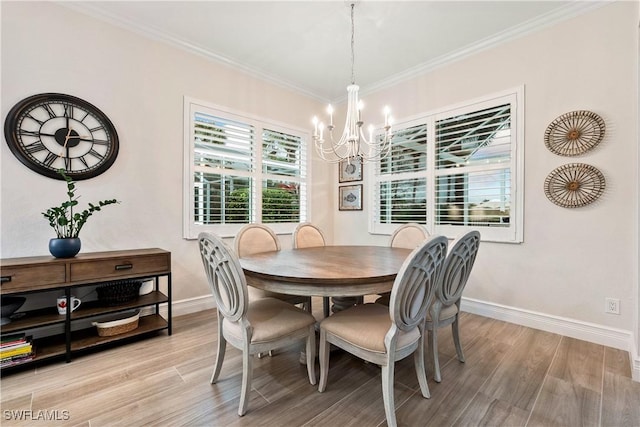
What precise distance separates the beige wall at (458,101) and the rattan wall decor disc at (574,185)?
6 cm

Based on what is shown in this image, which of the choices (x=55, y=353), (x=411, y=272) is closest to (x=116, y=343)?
(x=55, y=353)

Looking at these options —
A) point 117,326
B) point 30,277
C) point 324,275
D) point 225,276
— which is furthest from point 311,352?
point 30,277

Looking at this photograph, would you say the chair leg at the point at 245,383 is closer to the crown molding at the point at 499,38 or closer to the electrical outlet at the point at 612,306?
the electrical outlet at the point at 612,306

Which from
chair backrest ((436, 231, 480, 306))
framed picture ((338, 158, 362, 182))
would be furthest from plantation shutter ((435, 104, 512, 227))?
chair backrest ((436, 231, 480, 306))

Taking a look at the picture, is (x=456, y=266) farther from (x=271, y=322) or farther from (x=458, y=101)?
(x=458, y=101)

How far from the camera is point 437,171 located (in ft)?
10.9

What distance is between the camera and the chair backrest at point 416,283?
136 centimetres

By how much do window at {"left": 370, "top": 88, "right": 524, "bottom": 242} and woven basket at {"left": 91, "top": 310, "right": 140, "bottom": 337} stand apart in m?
2.98

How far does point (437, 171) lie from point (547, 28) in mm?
1592

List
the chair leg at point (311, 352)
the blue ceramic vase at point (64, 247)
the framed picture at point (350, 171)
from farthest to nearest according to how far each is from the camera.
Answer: the framed picture at point (350, 171) → the blue ceramic vase at point (64, 247) → the chair leg at point (311, 352)

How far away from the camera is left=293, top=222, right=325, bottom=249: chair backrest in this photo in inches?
113

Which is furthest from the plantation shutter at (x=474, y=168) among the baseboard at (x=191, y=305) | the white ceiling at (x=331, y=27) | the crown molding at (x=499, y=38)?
the baseboard at (x=191, y=305)

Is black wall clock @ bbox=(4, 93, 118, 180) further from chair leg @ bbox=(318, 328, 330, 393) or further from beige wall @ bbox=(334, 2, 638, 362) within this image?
beige wall @ bbox=(334, 2, 638, 362)

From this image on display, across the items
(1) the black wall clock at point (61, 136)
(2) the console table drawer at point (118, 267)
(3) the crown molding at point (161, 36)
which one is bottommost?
(2) the console table drawer at point (118, 267)
